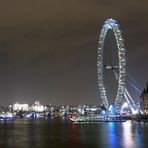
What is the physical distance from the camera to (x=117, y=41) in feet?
307

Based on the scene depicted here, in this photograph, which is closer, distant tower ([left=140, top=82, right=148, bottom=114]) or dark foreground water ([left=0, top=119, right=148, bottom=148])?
dark foreground water ([left=0, top=119, right=148, bottom=148])

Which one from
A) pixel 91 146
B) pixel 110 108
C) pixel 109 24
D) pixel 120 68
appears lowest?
pixel 91 146

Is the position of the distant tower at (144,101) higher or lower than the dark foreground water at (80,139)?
higher

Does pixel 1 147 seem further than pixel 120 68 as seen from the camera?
No

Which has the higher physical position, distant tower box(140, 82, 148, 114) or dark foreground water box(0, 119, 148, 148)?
distant tower box(140, 82, 148, 114)

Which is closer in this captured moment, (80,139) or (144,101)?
(80,139)

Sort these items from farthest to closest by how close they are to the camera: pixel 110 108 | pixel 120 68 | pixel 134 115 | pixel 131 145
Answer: pixel 134 115, pixel 110 108, pixel 120 68, pixel 131 145

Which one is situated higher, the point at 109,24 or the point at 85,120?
the point at 109,24

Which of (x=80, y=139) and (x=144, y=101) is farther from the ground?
(x=144, y=101)

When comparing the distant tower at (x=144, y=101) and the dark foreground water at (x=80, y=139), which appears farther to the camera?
the distant tower at (x=144, y=101)

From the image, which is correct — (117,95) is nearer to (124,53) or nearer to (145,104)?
(124,53)

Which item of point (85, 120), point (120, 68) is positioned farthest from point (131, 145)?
point (85, 120)

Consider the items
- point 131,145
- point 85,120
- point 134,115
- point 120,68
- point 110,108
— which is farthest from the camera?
point 85,120

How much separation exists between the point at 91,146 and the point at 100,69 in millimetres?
47479
